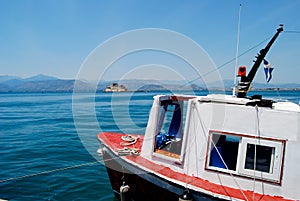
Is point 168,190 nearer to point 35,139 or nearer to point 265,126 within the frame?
point 265,126

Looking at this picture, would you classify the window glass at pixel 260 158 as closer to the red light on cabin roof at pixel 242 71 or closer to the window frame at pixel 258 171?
the window frame at pixel 258 171

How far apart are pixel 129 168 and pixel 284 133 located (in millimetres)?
3815

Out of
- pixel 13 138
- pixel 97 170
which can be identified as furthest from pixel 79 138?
pixel 97 170

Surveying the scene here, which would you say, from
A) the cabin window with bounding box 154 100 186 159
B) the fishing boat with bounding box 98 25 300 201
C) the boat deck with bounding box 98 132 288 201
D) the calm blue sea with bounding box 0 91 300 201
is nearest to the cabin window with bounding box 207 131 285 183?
the fishing boat with bounding box 98 25 300 201

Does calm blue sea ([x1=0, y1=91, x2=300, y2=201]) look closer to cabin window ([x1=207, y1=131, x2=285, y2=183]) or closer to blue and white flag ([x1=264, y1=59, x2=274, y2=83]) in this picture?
blue and white flag ([x1=264, y1=59, x2=274, y2=83])

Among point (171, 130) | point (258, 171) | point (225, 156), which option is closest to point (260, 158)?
point (258, 171)

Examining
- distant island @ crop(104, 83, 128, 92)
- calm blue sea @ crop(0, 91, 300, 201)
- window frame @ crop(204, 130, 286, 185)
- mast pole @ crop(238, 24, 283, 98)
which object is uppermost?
distant island @ crop(104, 83, 128, 92)

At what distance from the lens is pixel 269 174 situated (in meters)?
4.52

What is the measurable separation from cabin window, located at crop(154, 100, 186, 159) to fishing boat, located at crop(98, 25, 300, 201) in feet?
0.48

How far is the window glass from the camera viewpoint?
4585mm

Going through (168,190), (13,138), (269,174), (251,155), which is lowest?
(13,138)

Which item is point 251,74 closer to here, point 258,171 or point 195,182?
point 258,171

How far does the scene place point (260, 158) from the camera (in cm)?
464

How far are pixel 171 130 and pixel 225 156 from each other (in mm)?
2137
